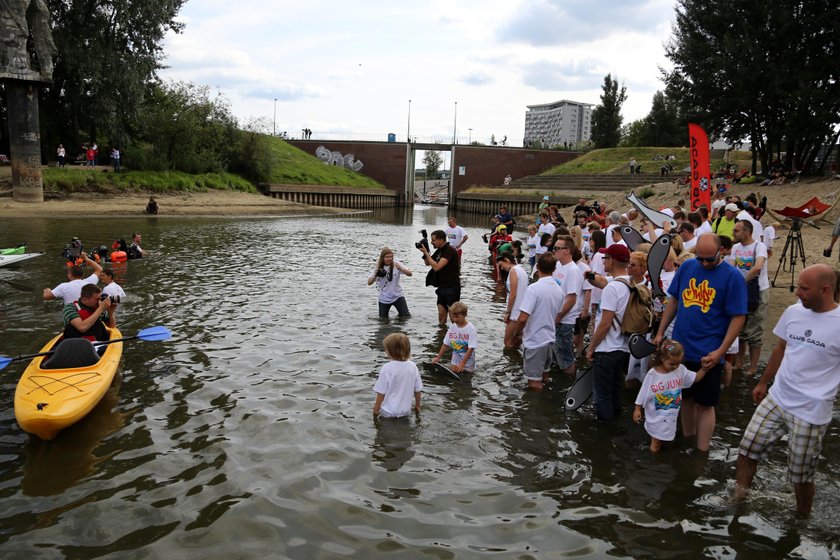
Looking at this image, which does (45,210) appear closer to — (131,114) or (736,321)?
(131,114)

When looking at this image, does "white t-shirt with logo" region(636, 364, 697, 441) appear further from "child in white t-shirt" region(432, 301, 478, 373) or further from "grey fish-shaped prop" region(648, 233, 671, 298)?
"child in white t-shirt" region(432, 301, 478, 373)

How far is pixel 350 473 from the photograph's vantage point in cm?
595

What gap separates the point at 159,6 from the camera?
1592 inches

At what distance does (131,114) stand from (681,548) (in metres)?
45.9

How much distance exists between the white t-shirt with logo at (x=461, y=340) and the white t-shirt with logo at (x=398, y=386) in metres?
1.73

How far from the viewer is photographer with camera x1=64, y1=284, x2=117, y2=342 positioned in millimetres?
8289

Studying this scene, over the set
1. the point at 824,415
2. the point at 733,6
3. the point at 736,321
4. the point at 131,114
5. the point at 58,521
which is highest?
the point at 733,6

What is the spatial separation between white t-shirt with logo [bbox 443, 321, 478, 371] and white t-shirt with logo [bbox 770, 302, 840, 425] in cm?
434

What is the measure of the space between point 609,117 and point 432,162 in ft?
263

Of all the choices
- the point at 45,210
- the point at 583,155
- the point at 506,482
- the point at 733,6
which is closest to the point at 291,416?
the point at 506,482

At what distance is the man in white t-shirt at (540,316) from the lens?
7.59 metres

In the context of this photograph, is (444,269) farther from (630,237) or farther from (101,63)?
(101,63)

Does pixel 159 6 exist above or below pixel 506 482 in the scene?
above

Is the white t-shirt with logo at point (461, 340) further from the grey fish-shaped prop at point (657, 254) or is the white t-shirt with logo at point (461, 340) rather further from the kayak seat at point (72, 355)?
the kayak seat at point (72, 355)
